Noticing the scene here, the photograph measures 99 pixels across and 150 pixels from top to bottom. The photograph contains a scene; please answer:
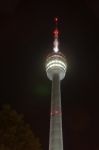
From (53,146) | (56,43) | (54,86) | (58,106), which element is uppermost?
(56,43)

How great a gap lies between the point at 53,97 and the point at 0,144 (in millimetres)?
34896

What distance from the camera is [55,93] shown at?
2461 inches

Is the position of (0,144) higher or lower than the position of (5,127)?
lower

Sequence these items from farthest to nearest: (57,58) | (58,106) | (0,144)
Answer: (57,58), (58,106), (0,144)

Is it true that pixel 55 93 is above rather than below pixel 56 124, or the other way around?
above

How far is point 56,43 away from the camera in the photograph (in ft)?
237

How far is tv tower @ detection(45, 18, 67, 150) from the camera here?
56188 mm

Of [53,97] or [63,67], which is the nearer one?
[53,97]

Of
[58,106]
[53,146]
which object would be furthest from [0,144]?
[58,106]

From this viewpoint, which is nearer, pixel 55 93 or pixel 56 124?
pixel 56 124

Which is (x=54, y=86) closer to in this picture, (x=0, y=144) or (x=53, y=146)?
(x=53, y=146)

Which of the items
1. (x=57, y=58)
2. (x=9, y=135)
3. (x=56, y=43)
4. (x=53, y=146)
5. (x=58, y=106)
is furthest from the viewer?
(x=56, y=43)

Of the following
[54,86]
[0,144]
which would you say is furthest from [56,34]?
[0,144]

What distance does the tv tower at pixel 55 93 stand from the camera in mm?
56188
